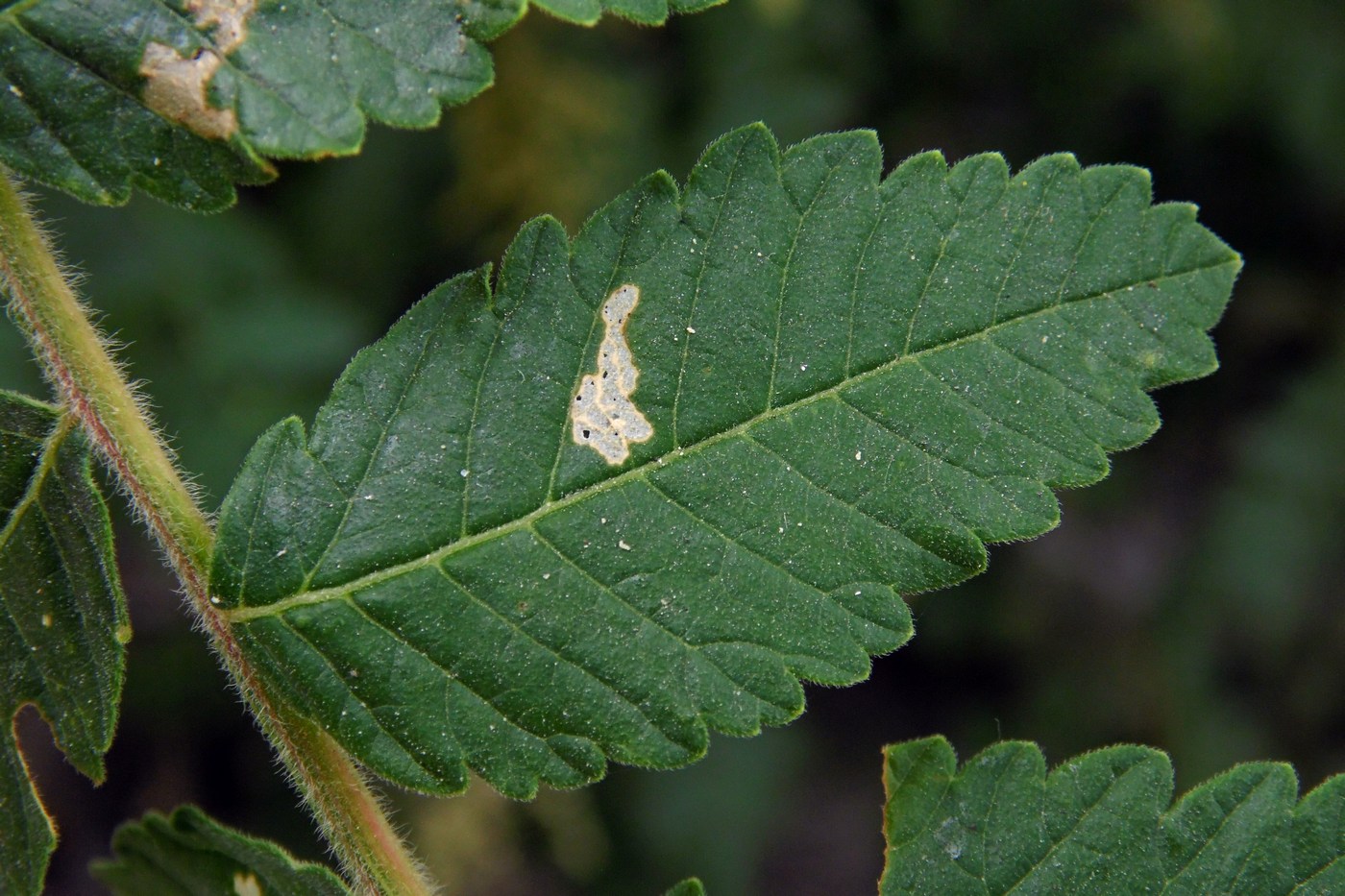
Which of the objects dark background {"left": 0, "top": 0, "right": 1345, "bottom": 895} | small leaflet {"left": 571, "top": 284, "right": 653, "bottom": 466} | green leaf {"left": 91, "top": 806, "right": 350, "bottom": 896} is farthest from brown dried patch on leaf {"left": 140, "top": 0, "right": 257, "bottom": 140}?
dark background {"left": 0, "top": 0, "right": 1345, "bottom": 895}

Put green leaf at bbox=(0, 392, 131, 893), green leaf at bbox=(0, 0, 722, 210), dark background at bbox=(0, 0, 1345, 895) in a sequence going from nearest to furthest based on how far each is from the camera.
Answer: green leaf at bbox=(0, 0, 722, 210) < green leaf at bbox=(0, 392, 131, 893) < dark background at bbox=(0, 0, 1345, 895)

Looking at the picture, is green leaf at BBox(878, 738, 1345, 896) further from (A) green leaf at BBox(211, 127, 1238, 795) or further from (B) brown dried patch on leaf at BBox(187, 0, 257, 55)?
(B) brown dried patch on leaf at BBox(187, 0, 257, 55)

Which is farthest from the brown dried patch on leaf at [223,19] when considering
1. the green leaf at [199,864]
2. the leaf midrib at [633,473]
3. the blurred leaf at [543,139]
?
the blurred leaf at [543,139]

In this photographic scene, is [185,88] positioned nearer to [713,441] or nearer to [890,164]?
[713,441]

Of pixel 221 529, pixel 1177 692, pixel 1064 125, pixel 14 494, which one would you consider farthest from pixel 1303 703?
pixel 14 494

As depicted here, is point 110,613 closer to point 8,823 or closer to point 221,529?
point 221,529

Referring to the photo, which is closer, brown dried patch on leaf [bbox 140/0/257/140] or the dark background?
brown dried patch on leaf [bbox 140/0/257/140]
